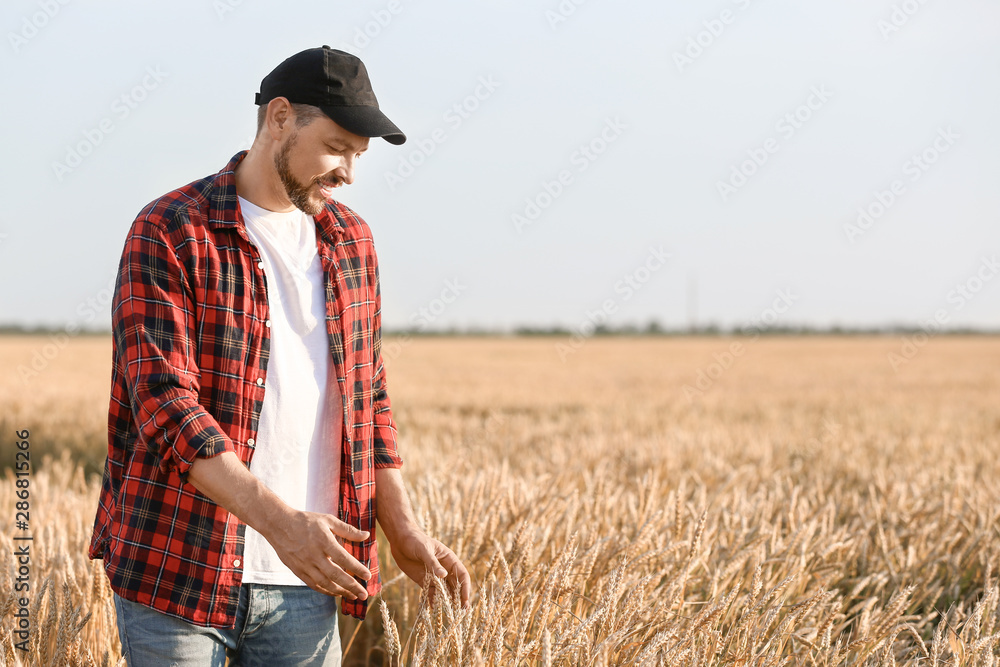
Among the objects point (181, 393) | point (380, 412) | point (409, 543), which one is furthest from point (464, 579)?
point (181, 393)

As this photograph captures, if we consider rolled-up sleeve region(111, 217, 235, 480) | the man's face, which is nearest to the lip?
the man's face

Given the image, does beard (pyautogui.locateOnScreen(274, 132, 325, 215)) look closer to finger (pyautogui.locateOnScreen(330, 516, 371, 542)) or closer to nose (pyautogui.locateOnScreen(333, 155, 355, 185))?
nose (pyautogui.locateOnScreen(333, 155, 355, 185))

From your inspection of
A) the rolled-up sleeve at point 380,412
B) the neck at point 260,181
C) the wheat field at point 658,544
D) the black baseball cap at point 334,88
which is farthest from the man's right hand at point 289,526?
the black baseball cap at point 334,88

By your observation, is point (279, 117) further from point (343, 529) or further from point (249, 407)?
point (343, 529)

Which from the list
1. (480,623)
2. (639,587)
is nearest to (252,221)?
(480,623)

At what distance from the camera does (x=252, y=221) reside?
71.2 inches

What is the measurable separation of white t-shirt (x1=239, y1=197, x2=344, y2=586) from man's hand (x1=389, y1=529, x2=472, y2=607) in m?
0.18

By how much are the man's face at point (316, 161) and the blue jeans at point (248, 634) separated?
0.81m

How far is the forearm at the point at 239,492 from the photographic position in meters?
1.49

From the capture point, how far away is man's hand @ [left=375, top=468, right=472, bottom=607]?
6.09 ft

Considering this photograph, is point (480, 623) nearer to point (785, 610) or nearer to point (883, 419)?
point (785, 610)

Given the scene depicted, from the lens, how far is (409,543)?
1.89 m

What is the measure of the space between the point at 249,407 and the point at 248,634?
1.57 feet

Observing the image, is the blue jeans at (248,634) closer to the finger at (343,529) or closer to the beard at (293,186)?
the finger at (343,529)
